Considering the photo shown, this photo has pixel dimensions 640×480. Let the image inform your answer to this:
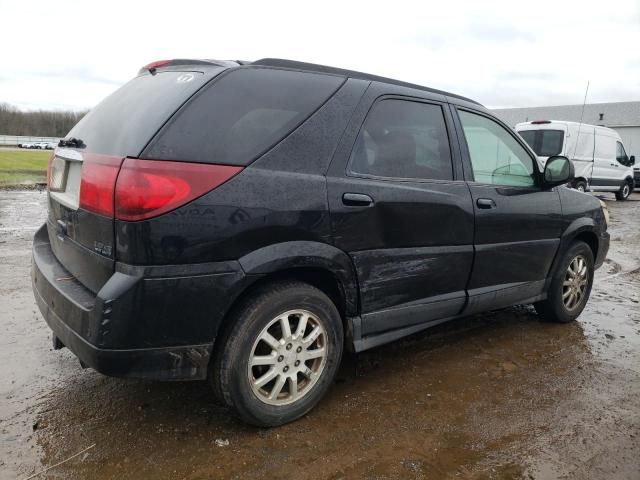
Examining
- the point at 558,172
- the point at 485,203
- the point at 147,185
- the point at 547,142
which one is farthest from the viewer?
the point at 547,142

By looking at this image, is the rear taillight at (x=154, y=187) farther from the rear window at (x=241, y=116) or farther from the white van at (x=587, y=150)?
the white van at (x=587, y=150)

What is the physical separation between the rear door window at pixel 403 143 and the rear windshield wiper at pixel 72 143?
146 centimetres

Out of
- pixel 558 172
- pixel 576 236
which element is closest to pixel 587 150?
pixel 576 236

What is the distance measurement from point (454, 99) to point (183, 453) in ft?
9.21

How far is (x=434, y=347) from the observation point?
387 cm

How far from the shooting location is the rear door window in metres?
2.89

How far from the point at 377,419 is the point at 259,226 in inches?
50.7

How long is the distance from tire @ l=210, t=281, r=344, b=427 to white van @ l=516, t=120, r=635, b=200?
10.8 metres

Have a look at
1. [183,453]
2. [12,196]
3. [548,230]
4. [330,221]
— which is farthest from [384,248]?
[12,196]

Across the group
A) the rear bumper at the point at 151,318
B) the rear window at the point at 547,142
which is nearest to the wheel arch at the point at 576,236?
the rear bumper at the point at 151,318

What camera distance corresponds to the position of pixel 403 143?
313 cm

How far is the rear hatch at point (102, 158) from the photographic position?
2273 millimetres

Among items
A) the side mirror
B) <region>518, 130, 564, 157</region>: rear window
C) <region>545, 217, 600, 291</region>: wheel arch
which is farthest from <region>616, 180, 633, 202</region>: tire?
the side mirror

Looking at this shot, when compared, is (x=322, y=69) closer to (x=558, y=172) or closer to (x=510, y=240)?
(x=510, y=240)
